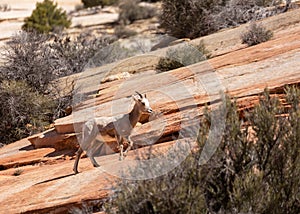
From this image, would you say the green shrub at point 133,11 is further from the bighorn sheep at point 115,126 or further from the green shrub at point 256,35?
the bighorn sheep at point 115,126

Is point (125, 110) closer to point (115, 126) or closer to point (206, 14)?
point (115, 126)

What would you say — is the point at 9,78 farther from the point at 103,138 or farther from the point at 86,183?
the point at 86,183

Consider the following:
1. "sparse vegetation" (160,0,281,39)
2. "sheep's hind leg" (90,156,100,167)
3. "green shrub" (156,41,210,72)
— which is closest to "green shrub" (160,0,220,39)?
"sparse vegetation" (160,0,281,39)

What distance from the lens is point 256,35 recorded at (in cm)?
1497

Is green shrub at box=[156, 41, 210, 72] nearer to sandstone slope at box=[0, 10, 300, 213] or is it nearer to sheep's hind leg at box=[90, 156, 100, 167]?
sandstone slope at box=[0, 10, 300, 213]

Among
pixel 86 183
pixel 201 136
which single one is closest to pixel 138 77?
pixel 86 183

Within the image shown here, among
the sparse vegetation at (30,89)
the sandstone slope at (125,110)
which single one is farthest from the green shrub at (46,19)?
the sandstone slope at (125,110)

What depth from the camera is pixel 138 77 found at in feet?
48.2

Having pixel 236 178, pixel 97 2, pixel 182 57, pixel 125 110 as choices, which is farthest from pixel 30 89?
pixel 97 2

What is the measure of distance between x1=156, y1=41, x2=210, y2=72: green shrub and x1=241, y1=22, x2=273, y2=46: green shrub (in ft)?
3.21

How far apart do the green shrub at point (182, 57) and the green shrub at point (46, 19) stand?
19.4m

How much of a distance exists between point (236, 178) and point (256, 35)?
8718mm

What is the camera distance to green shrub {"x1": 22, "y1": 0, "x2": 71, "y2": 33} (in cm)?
3500

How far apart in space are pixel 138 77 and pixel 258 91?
528cm
